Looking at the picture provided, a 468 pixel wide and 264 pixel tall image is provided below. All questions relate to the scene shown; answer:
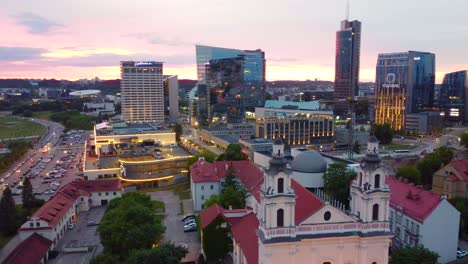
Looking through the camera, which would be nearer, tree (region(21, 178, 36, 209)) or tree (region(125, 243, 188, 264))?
tree (region(125, 243, 188, 264))

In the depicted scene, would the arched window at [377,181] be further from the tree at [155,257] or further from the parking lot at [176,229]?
the parking lot at [176,229]

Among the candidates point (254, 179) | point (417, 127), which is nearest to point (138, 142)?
point (254, 179)

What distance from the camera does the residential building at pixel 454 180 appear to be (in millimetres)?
54469

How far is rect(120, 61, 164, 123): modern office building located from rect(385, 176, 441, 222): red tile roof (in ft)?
449

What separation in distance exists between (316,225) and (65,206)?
36768 millimetres

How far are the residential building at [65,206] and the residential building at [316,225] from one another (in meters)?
25.8

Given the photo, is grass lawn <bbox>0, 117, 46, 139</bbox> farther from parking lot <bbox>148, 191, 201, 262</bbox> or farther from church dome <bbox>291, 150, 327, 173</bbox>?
church dome <bbox>291, 150, 327, 173</bbox>

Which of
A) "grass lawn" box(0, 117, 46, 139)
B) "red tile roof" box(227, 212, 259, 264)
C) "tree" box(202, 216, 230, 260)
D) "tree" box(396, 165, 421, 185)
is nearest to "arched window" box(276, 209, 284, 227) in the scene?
"red tile roof" box(227, 212, 259, 264)

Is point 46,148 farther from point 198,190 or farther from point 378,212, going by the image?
point 378,212

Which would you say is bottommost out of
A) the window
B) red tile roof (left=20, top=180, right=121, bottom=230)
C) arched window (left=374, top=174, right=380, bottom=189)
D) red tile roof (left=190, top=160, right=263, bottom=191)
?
red tile roof (left=20, top=180, right=121, bottom=230)

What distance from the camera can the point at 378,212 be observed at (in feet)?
100

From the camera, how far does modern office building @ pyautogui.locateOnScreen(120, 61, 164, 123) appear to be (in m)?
166

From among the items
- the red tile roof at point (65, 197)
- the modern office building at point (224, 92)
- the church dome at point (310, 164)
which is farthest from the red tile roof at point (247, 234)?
the modern office building at point (224, 92)

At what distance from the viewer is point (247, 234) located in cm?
3525
